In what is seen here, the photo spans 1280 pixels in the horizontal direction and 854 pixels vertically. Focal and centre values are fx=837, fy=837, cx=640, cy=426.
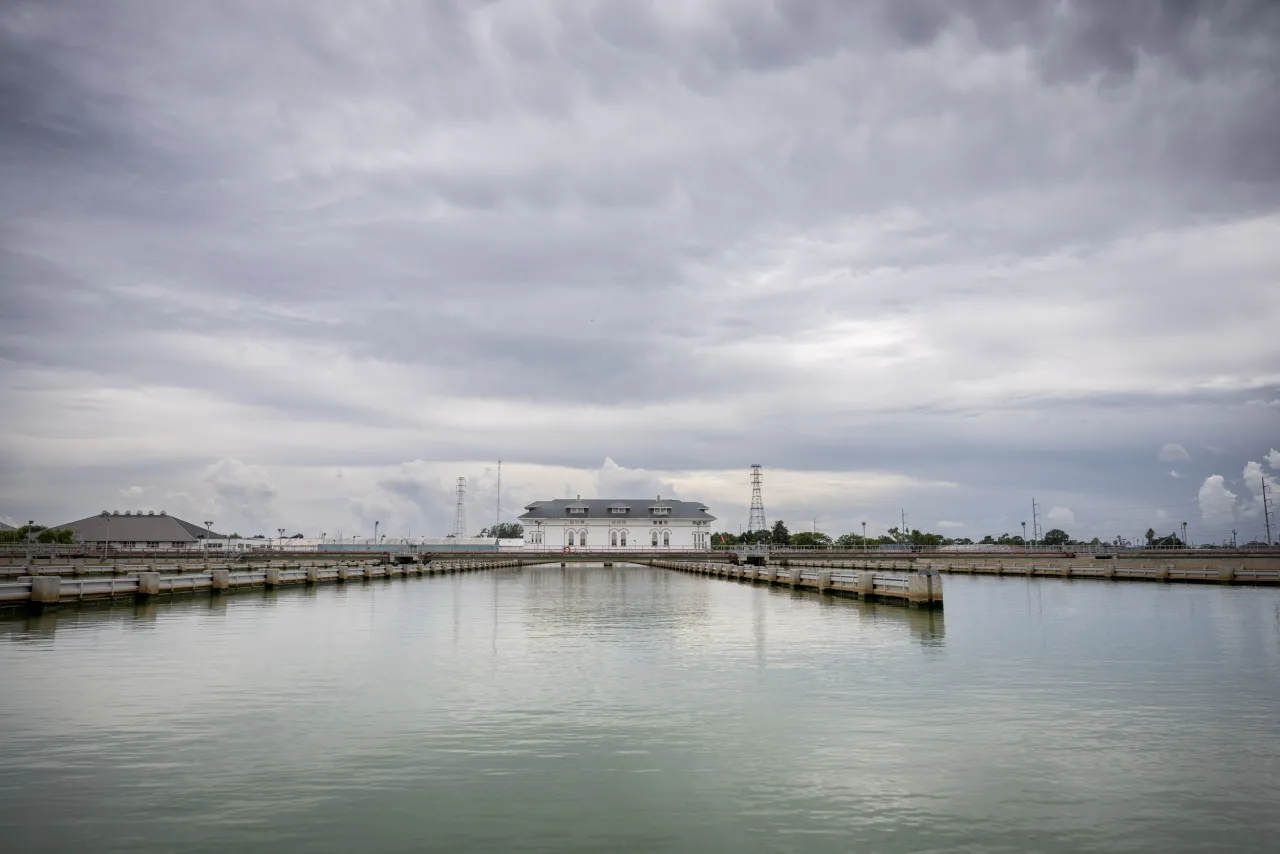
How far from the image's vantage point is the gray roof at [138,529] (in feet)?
482

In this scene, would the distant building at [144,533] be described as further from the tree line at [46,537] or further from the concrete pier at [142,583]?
the concrete pier at [142,583]

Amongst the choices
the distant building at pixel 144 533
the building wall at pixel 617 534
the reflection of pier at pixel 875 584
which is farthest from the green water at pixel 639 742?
the building wall at pixel 617 534

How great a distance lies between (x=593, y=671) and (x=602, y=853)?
11.8 meters

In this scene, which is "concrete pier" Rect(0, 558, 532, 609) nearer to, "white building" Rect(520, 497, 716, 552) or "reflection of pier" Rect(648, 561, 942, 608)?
"reflection of pier" Rect(648, 561, 942, 608)

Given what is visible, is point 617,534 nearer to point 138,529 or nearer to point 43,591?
point 138,529

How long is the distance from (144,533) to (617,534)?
91.2m

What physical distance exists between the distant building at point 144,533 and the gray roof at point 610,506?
210ft

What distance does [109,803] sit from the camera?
10.3m

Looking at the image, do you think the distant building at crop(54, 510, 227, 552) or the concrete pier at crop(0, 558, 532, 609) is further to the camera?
the distant building at crop(54, 510, 227, 552)

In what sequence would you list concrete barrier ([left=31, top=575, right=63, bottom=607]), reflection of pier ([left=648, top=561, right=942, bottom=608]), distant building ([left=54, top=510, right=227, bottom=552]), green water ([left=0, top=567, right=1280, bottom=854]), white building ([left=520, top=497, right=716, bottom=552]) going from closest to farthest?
green water ([left=0, top=567, right=1280, bottom=854])
concrete barrier ([left=31, top=575, right=63, bottom=607])
reflection of pier ([left=648, top=561, right=942, bottom=608])
distant building ([left=54, top=510, right=227, bottom=552])
white building ([left=520, top=497, right=716, bottom=552])

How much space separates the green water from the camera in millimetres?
9523

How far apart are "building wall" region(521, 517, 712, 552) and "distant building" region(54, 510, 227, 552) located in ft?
207

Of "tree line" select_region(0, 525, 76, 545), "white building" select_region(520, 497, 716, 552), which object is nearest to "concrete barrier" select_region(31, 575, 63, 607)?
"tree line" select_region(0, 525, 76, 545)

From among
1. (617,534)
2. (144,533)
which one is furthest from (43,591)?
(617,534)
